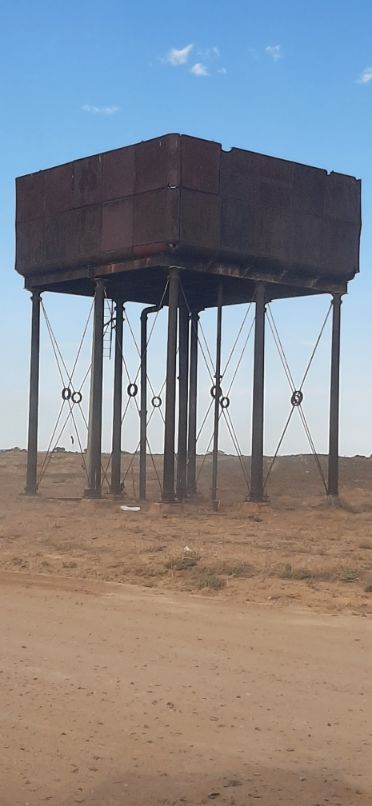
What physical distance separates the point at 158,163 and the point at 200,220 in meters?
2.07

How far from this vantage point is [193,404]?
36.4 meters

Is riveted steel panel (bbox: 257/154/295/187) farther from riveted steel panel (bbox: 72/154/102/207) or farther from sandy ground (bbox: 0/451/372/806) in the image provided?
sandy ground (bbox: 0/451/372/806)

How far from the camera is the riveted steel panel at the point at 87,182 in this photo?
31.7 meters

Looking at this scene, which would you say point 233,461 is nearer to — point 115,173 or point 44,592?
point 115,173

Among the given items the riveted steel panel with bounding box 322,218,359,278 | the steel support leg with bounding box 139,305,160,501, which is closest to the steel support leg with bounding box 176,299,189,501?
the steel support leg with bounding box 139,305,160,501

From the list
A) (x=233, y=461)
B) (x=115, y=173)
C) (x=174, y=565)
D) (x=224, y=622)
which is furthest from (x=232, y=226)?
(x=233, y=461)

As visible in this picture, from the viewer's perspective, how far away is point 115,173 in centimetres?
3105

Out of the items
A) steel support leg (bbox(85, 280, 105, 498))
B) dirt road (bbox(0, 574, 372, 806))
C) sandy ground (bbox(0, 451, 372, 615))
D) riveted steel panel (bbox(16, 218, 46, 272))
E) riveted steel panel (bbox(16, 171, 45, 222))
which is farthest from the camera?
riveted steel panel (bbox(16, 171, 45, 222))

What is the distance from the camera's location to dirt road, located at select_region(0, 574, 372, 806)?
7406 millimetres

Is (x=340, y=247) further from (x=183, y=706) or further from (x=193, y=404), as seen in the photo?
(x=183, y=706)

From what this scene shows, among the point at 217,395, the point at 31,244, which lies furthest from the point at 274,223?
the point at 31,244

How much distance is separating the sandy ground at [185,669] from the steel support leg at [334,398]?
9284 mm

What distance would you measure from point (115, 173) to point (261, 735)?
24.6 meters

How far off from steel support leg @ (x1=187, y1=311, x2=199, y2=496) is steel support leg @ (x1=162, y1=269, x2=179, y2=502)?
5.98 m
